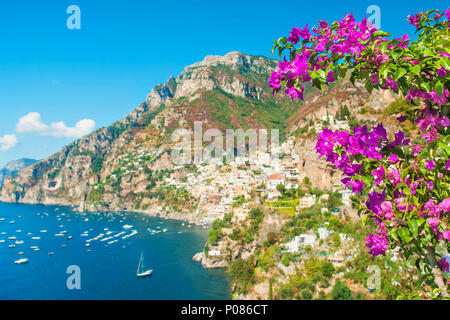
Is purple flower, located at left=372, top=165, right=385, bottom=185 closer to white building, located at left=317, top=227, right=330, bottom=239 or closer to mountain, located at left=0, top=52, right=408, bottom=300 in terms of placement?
mountain, located at left=0, top=52, right=408, bottom=300

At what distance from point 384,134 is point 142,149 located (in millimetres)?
87033

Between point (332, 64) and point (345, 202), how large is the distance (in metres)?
21.3

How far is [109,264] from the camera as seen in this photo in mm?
28484

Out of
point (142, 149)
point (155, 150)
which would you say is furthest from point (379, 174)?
point (142, 149)

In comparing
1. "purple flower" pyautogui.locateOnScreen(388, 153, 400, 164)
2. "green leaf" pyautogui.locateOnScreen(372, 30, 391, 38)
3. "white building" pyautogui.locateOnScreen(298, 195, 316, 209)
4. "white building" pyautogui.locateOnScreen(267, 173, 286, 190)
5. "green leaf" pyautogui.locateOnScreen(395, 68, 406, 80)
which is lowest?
"white building" pyautogui.locateOnScreen(298, 195, 316, 209)

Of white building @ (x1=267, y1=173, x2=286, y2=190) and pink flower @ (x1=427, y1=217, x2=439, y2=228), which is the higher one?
pink flower @ (x1=427, y1=217, x2=439, y2=228)

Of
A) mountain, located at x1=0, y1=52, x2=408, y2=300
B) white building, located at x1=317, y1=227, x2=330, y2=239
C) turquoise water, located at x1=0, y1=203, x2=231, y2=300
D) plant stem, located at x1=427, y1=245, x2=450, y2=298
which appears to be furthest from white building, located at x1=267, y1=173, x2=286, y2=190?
plant stem, located at x1=427, y1=245, x2=450, y2=298

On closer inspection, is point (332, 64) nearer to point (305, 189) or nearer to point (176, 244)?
point (305, 189)

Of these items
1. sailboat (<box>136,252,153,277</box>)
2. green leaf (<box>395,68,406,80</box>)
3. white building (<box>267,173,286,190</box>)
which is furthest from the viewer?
white building (<box>267,173,286,190</box>)

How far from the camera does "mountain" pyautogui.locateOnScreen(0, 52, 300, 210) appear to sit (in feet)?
235

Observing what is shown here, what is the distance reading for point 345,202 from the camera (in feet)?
67.5

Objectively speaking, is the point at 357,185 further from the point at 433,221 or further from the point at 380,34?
the point at 380,34

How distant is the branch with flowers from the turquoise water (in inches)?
828

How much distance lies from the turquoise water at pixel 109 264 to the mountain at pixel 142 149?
77.9ft
